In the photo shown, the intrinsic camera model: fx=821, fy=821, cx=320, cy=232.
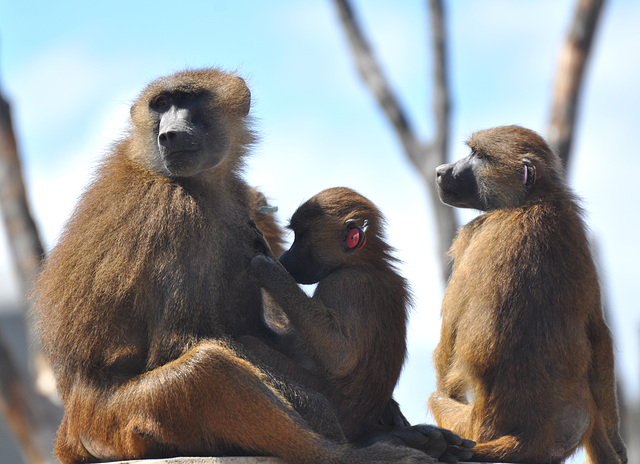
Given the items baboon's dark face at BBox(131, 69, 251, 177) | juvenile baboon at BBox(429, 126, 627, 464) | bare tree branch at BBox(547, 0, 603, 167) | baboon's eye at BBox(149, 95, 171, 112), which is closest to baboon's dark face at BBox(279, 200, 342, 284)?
baboon's dark face at BBox(131, 69, 251, 177)

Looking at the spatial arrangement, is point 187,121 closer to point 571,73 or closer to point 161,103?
point 161,103

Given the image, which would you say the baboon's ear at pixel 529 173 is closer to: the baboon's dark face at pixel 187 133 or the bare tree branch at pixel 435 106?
the baboon's dark face at pixel 187 133

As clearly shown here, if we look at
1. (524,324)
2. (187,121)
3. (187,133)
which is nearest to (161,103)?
(187,121)

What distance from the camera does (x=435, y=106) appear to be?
1416 cm

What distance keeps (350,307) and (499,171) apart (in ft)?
4.65

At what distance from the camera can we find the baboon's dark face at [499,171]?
17.6ft

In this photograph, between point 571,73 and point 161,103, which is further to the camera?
point 571,73

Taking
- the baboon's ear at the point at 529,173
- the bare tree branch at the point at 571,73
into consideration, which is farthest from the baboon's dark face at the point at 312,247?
the bare tree branch at the point at 571,73

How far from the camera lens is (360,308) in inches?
192

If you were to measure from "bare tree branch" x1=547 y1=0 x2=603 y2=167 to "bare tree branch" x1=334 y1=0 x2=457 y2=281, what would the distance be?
1.89 m

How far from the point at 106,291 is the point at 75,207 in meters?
0.76

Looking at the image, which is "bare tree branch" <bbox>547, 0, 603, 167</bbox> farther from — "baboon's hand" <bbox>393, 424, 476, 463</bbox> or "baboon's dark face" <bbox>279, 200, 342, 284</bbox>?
"baboon's hand" <bbox>393, 424, 476, 463</bbox>

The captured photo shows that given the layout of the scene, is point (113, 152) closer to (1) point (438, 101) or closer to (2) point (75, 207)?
(2) point (75, 207)

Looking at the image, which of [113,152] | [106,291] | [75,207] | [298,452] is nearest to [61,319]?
[106,291]
